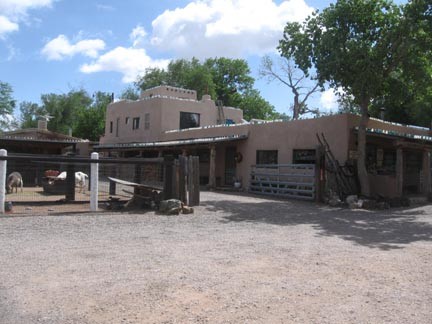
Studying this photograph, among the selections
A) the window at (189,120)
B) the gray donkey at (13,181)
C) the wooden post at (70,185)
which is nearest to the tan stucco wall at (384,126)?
the wooden post at (70,185)

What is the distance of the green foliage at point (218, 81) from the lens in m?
56.4

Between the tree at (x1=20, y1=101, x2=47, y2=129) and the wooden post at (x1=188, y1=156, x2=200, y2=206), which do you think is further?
the tree at (x1=20, y1=101, x2=47, y2=129)

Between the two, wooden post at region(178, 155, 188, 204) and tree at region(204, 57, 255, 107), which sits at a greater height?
tree at region(204, 57, 255, 107)

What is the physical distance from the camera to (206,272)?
611cm

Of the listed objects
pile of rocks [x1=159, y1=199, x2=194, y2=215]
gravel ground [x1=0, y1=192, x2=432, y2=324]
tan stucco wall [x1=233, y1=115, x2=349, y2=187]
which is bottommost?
gravel ground [x1=0, y1=192, x2=432, y2=324]

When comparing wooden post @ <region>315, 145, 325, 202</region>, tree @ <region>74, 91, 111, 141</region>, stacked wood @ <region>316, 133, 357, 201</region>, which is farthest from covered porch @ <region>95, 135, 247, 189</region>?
tree @ <region>74, 91, 111, 141</region>

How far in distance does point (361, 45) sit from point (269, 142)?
7.10 meters

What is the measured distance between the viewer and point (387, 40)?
16047 mm

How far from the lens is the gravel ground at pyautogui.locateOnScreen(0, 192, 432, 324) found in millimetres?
4535

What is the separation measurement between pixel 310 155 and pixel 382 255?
1255cm

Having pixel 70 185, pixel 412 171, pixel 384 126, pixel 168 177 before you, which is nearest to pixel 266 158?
pixel 384 126

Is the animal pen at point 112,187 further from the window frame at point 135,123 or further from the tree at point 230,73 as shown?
the tree at point 230,73

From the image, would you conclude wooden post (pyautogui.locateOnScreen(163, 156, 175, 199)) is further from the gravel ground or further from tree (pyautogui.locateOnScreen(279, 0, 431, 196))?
tree (pyautogui.locateOnScreen(279, 0, 431, 196))

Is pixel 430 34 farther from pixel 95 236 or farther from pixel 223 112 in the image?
pixel 223 112
